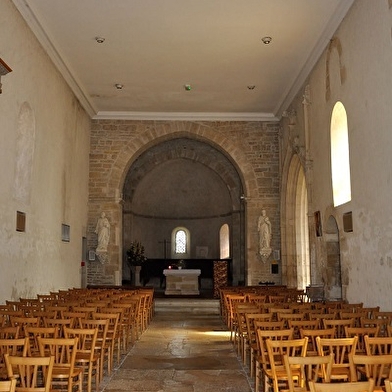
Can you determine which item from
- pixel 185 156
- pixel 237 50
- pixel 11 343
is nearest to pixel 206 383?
pixel 11 343

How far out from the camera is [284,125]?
17094 mm

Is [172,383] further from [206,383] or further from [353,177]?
[353,177]

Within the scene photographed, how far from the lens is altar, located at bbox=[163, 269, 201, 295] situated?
58.6 ft

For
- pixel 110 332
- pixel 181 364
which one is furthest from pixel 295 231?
pixel 110 332

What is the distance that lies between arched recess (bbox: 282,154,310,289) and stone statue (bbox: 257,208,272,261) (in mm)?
511

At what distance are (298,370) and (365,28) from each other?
A: 6.88m

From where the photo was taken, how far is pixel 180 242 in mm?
25188

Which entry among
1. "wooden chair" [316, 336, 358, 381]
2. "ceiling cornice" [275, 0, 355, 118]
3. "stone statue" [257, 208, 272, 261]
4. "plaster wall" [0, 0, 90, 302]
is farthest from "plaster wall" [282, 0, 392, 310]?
"plaster wall" [0, 0, 90, 302]

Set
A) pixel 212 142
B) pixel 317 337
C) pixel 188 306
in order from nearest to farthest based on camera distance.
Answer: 1. pixel 317 337
2. pixel 188 306
3. pixel 212 142

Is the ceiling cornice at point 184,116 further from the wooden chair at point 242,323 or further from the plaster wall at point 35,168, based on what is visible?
the wooden chair at point 242,323

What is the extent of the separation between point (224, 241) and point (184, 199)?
2951 millimetres

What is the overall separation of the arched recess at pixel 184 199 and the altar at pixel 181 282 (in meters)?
3.08

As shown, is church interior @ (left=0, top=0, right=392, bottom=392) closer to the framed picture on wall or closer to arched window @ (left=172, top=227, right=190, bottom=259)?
the framed picture on wall

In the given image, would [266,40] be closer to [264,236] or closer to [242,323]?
[242,323]
